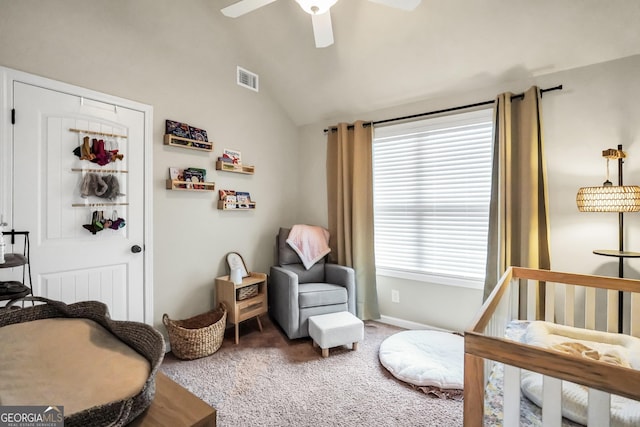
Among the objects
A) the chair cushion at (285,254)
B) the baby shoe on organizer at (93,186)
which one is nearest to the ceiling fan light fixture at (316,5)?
the baby shoe on organizer at (93,186)

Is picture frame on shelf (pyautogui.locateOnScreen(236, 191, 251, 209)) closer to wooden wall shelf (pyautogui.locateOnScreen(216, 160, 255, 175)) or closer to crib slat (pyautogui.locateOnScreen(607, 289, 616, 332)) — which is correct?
wooden wall shelf (pyautogui.locateOnScreen(216, 160, 255, 175))

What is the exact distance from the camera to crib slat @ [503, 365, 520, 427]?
996mm

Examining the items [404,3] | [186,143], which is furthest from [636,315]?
[186,143]

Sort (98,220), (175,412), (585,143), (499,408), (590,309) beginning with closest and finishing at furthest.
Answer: (175,412) < (499,408) < (590,309) < (98,220) < (585,143)

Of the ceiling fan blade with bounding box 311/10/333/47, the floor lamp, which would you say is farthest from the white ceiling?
the floor lamp

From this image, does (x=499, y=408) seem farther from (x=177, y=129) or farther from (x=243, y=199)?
(x=177, y=129)

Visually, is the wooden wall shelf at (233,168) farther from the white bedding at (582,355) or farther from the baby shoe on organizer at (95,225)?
the white bedding at (582,355)

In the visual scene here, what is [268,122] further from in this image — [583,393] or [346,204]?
[583,393]

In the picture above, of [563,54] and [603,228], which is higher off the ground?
[563,54]

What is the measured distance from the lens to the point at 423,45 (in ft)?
7.88

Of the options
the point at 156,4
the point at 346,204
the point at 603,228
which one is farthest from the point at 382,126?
the point at 156,4

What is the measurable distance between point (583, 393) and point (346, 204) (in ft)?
7.68

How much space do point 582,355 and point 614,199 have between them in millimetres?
1107

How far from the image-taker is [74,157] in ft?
6.37
